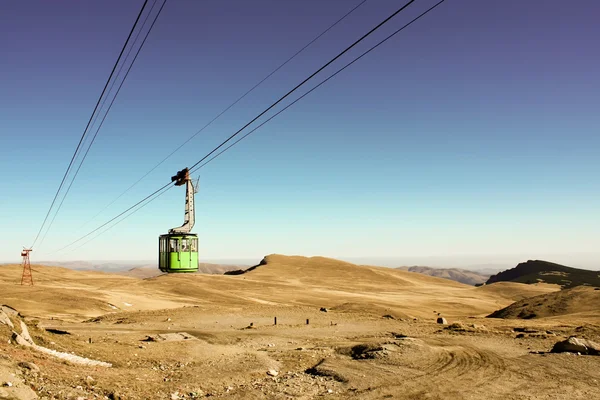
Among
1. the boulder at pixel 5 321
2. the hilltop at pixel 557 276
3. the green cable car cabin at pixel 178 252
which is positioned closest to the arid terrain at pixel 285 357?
the boulder at pixel 5 321

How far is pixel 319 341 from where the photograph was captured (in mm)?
24828

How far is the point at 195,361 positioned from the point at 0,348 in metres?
7.67

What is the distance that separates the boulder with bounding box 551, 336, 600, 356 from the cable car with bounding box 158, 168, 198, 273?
21.6 meters

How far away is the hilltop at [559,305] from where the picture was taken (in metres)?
39.3

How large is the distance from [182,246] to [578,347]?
22.9m

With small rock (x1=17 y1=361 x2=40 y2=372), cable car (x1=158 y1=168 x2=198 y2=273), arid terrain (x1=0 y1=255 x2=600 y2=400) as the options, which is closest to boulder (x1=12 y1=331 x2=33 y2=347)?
arid terrain (x1=0 y1=255 x2=600 y2=400)

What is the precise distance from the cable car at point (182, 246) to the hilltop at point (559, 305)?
30.8 metres

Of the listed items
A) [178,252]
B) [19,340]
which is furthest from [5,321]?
[178,252]

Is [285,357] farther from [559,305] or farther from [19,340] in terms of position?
[559,305]

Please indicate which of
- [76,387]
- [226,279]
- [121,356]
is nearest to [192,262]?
[121,356]

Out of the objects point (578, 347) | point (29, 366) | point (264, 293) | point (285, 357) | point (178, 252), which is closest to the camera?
point (29, 366)

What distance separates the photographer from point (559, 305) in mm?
41438

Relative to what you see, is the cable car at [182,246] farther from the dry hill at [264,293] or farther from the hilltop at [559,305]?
the hilltop at [559,305]

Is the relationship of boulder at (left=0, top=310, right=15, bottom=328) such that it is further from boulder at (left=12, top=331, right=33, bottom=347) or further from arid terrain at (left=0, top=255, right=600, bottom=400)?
boulder at (left=12, top=331, right=33, bottom=347)
